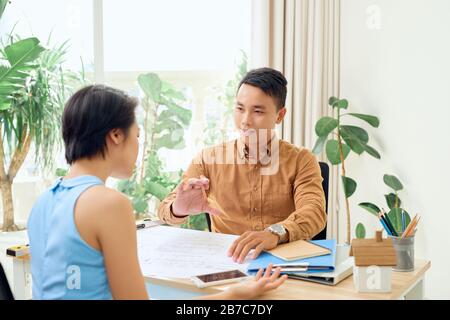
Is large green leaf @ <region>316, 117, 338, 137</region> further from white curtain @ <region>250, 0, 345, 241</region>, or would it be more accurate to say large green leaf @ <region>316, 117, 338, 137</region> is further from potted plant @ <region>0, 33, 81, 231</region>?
potted plant @ <region>0, 33, 81, 231</region>

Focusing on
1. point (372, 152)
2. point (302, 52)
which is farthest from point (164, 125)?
point (372, 152)

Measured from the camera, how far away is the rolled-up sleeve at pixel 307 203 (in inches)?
69.7

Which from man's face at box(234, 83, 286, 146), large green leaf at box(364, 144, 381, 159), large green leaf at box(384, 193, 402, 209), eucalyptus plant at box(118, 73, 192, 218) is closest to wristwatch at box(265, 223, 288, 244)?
man's face at box(234, 83, 286, 146)

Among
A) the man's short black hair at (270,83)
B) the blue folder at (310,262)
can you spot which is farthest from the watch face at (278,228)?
the man's short black hair at (270,83)

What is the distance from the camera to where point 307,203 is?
1.96 metres

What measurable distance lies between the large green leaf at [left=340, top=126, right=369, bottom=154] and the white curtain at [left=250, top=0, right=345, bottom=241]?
34 centimetres

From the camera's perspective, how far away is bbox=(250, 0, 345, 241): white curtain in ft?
11.1

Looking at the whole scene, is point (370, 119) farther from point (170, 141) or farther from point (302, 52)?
point (170, 141)

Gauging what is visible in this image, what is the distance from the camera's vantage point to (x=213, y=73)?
12.2 feet

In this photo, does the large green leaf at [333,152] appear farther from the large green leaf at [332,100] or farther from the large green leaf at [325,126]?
the large green leaf at [332,100]

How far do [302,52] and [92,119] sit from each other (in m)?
2.50

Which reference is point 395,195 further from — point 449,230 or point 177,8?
point 177,8

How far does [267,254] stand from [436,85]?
171cm
